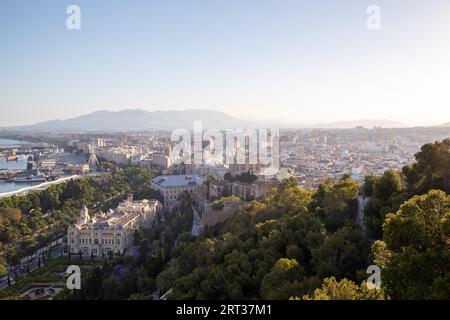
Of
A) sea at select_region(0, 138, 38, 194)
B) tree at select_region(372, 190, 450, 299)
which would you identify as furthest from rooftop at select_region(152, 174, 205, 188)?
tree at select_region(372, 190, 450, 299)

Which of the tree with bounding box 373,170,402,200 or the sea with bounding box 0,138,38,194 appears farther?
the sea with bounding box 0,138,38,194

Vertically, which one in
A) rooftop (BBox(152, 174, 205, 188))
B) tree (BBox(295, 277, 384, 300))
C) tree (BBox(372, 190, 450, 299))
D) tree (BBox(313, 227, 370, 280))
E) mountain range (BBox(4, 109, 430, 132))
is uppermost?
mountain range (BBox(4, 109, 430, 132))

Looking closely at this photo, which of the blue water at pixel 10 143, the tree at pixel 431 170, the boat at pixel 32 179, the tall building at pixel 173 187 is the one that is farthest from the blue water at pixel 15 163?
the tree at pixel 431 170

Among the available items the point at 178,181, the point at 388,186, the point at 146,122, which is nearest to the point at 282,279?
the point at 388,186

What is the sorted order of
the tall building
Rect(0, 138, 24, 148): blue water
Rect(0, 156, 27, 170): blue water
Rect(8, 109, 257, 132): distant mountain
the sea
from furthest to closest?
Rect(8, 109, 257, 132): distant mountain → Rect(0, 138, 24, 148): blue water → Rect(0, 156, 27, 170): blue water → the sea → the tall building

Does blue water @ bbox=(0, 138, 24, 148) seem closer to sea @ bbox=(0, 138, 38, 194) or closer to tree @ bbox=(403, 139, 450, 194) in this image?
sea @ bbox=(0, 138, 38, 194)

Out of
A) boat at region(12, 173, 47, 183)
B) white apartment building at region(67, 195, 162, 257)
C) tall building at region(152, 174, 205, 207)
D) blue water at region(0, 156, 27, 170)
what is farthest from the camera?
blue water at region(0, 156, 27, 170)
